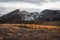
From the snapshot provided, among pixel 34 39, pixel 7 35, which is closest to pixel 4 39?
pixel 7 35

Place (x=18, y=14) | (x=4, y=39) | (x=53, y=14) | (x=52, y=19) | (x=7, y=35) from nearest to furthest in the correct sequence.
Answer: (x=4, y=39), (x=7, y=35), (x=52, y=19), (x=53, y=14), (x=18, y=14)

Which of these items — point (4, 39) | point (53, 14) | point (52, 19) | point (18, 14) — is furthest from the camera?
point (18, 14)

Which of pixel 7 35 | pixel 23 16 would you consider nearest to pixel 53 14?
pixel 23 16

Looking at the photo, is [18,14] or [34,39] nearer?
[34,39]

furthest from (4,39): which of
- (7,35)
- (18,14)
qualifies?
(18,14)

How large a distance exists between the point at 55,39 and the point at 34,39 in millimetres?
2754

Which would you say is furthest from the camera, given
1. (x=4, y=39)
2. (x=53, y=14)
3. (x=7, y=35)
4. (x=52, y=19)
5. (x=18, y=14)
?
(x=18, y=14)

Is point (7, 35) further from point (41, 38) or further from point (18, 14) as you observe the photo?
point (18, 14)

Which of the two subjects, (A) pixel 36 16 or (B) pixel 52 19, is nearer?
(B) pixel 52 19

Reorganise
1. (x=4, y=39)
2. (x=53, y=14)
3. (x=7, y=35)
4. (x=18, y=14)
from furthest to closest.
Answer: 1. (x=18, y=14)
2. (x=53, y=14)
3. (x=7, y=35)
4. (x=4, y=39)

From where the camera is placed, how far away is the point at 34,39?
22656mm

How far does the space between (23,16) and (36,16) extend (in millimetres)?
5782

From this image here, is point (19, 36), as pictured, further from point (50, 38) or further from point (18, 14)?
point (18, 14)

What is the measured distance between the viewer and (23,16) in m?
77.1
